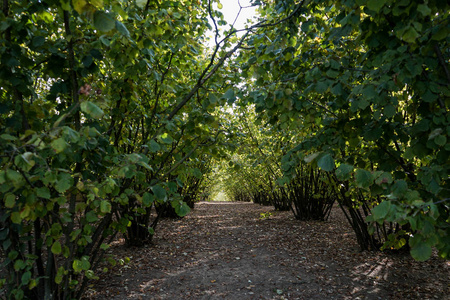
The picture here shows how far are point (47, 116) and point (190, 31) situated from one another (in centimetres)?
181

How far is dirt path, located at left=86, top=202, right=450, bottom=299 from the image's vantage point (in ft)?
12.7

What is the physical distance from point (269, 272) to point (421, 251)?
11.8ft

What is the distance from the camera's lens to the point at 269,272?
463cm

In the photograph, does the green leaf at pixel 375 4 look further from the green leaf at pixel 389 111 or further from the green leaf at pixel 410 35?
the green leaf at pixel 389 111

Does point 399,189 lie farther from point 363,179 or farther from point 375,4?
point 375,4

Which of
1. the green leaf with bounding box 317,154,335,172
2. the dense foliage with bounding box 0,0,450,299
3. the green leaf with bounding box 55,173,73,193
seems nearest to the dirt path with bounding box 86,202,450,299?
the dense foliage with bounding box 0,0,450,299

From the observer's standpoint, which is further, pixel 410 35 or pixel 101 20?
pixel 410 35

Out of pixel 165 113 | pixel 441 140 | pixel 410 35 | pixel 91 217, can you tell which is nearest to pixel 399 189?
pixel 441 140

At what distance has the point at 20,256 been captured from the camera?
8.34 feet

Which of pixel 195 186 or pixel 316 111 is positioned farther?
pixel 195 186

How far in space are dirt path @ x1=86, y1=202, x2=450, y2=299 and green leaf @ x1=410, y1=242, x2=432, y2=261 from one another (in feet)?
9.17

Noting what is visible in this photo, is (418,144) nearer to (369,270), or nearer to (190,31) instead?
(190,31)

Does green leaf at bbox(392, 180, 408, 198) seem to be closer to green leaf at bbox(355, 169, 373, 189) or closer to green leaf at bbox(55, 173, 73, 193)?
green leaf at bbox(355, 169, 373, 189)

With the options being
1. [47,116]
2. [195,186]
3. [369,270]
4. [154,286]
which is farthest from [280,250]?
[195,186]
